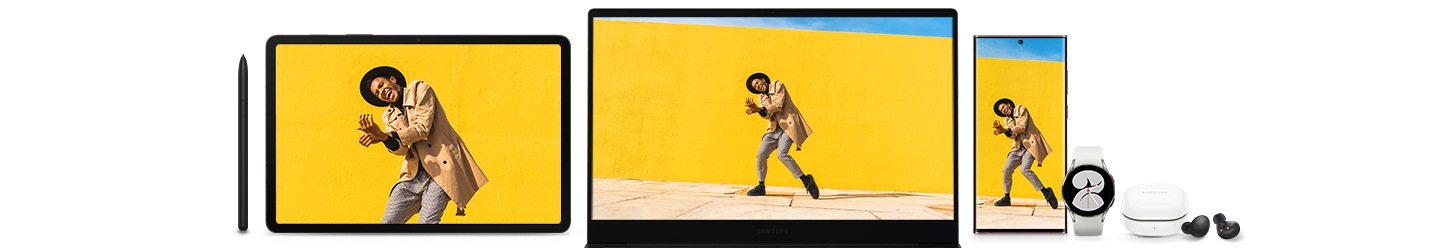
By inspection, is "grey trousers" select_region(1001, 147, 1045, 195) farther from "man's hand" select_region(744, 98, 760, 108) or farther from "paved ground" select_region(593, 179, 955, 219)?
"man's hand" select_region(744, 98, 760, 108)

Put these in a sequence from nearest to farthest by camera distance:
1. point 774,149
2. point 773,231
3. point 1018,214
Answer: point 773,231 < point 774,149 < point 1018,214

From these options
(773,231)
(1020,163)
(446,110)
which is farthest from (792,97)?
(446,110)

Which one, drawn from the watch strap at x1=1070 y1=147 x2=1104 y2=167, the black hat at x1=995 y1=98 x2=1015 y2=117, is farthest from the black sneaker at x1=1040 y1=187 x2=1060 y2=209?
the black hat at x1=995 y1=98 x2=1015 y2=117

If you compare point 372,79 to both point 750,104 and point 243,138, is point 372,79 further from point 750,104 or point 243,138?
point 750,104

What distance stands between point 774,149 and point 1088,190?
85 centimetres

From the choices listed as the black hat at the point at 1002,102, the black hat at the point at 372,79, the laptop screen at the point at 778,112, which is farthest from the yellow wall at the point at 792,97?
the black hat at the point at 372,79

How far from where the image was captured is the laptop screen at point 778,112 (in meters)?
2.61

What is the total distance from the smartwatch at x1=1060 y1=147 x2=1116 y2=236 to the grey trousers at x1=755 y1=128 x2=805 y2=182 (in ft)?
2.39

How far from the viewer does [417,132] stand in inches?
113

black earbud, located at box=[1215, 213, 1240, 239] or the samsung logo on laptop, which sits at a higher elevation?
the samsung logo on laptop

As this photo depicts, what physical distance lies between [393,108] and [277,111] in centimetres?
34

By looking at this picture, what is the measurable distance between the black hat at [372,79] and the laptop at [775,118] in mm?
640

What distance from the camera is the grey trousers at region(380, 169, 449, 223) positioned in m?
2.91

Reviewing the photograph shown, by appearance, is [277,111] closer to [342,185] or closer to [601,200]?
[342,185]
